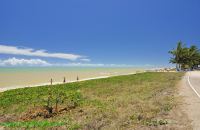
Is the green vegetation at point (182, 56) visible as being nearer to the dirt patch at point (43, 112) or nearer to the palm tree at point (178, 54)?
the palm tree at point (178, 54)

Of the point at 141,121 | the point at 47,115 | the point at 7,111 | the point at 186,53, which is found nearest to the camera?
the point at 141,121

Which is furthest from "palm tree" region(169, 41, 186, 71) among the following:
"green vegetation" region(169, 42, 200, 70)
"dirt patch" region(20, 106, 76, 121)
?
"dirt patch" region(20, 106, 76, 121)

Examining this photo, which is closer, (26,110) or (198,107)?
(198,107)

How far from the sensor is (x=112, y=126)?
31.7 feet

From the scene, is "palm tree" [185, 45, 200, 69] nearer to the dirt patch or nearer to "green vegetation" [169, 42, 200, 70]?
"green vegetation" [169, 42, 200, 70]

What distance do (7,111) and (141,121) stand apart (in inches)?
313

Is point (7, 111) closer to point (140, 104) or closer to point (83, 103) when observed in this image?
point (83, 103)

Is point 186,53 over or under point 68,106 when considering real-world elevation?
over

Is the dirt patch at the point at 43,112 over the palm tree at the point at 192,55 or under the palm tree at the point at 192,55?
under

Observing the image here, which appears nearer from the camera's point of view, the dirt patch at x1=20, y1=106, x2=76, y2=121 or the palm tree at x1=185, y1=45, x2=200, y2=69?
the dirt patch at x1=20, y1=106, x2=76, y2=121

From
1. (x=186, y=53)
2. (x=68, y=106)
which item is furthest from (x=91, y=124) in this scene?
(x=186, y=53)

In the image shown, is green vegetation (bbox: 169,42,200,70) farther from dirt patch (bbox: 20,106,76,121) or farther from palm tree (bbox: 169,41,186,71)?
dirt patch (bbox: 20,106,76,121)

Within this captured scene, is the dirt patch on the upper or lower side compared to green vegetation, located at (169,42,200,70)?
lower

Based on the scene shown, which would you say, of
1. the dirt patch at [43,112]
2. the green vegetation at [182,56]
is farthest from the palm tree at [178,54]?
the dirt patch at [43,112]
